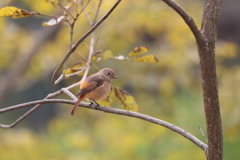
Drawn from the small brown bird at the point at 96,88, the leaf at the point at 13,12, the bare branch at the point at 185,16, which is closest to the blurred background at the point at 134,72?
the small brown bird at the point at 96,88

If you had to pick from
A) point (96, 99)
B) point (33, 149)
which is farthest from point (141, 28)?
point (96, 99)

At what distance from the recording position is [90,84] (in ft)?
8.00

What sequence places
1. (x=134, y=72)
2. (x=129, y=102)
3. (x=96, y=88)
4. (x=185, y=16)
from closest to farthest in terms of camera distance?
(x=185, y=16)
(x=129, y=102)
(x=96, y=88)
(x=134, y=72)

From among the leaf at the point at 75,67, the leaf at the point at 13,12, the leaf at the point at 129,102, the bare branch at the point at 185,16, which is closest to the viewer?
the bare branch at the point at 185,16

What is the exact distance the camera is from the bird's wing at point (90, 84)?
7.72 ft

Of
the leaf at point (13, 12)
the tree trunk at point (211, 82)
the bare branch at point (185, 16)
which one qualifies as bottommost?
the leaf at point (13, 12)

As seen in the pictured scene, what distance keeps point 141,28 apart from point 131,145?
1524mm

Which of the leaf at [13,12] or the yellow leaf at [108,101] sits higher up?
the leaf at [13,12]

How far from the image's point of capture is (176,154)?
15.0 feet

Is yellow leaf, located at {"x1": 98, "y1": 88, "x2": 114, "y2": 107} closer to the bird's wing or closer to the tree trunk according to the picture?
the bird's wing

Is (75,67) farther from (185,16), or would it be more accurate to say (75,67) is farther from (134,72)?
(134,72)

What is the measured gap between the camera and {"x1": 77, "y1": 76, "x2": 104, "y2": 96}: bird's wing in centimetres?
235

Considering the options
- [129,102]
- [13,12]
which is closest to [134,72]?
A: [129,102]

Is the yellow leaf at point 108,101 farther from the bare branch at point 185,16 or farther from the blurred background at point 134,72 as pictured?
the blurred background at point 134,72
